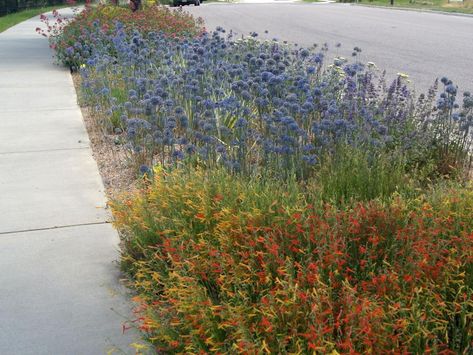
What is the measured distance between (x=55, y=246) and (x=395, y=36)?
18.0 m

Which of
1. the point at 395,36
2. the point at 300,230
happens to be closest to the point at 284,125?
the point at 300,230

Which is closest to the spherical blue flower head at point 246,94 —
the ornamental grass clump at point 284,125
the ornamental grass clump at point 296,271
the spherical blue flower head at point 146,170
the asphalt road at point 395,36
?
the ornamental grass clump at point 284,125

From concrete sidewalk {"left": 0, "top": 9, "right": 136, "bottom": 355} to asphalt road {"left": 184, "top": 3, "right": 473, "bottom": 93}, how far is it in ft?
21.8

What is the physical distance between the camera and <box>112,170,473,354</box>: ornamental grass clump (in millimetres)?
3041

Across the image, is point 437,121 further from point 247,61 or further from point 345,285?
point 345,285

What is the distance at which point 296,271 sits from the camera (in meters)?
3.68

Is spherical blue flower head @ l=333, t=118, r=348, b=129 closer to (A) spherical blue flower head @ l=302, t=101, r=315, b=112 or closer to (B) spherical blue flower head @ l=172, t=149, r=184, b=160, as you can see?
(A) spherical blue flower head @ l=302, t=101, r=315, b=112

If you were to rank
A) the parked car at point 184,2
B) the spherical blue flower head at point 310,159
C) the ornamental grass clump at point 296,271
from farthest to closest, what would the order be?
the parked car at point 184,2
the spherical blue flower head at point 310,159
the ornamental grass clump at point 296,271

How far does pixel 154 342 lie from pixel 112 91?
5.64 metres

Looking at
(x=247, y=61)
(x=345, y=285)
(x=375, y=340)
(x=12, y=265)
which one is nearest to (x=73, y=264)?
(x=12, y=265)

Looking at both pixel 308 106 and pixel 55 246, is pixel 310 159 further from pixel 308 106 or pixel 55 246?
pixel 55 246

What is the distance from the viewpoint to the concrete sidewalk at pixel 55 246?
12.2 ft

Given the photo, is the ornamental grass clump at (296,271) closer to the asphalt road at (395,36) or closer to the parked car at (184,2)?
the asphalt road at (395,36)

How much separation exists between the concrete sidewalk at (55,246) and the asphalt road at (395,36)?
6.63 metres
